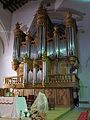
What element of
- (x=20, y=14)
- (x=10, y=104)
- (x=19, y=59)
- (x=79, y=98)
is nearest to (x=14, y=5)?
(x=20, y=14)

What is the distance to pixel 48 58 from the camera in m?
12.3

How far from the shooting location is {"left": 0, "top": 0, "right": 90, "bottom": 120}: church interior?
11.5 metres

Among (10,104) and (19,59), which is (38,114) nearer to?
(10,104)

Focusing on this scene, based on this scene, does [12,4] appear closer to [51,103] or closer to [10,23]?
[10,23]

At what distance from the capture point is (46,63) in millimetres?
11883

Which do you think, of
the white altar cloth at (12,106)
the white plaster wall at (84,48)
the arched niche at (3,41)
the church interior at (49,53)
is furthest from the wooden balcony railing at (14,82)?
the white altar cloth at (12,106)

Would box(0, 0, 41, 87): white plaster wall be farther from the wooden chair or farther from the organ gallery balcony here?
the wooden chair

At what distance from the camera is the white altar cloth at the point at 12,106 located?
676 cm

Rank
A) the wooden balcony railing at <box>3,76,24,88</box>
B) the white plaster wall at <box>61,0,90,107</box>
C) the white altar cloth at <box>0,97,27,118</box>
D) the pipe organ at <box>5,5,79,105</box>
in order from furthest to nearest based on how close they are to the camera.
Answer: the white plaster wall at <box>61,0,90,107</box> < the wooden balcony railing at <box>3,76,24,88</box> < the pipe organ at <box>5,5,79,105</box> < the white altar cloth at <box>0,97,27,118</box>

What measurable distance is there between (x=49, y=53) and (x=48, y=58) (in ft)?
1.30

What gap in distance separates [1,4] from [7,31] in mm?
1752

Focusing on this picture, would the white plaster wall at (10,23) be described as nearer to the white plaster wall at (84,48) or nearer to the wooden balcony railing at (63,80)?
the white plaster wall at (84,48)

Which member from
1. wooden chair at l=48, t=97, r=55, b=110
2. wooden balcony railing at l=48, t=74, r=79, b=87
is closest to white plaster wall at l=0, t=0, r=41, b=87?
wooden balcony railing at l=48, t=74, r=79, b=87

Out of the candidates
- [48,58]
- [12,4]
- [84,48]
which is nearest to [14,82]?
[48,58]
